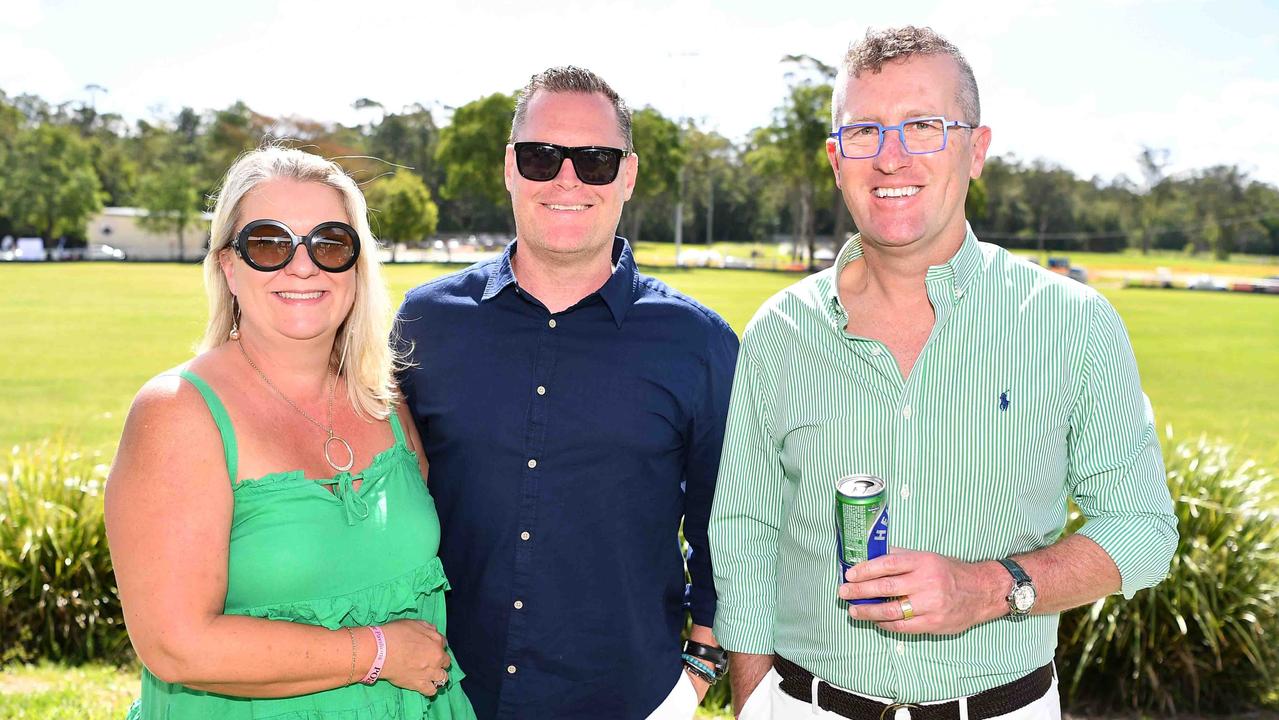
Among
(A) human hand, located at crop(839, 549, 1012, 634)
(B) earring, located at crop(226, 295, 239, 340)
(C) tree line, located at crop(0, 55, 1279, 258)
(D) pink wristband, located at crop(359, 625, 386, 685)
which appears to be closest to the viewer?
(A) human hand, located at crop(839, 549, 1012, 634)

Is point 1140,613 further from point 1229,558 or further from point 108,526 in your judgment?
point 108,526

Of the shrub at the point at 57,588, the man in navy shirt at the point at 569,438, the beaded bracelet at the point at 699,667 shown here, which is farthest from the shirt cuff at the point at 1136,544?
the shrub at the point at 57,588

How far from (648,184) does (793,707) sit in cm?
7401

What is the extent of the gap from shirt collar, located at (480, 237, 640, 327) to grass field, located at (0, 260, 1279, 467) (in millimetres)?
974

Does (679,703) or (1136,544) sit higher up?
(1136,544)

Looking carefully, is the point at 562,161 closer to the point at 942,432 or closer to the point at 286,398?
the point at 286,398

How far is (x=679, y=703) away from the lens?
340 cm

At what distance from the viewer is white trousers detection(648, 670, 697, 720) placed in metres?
3.36

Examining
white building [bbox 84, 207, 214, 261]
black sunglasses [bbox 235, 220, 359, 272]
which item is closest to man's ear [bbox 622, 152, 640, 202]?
black sunglasses [bbox 235, 220, 359, 272]

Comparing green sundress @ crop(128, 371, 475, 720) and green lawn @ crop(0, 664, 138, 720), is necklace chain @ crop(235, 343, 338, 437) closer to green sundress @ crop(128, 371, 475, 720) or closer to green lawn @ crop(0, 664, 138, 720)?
green sundress @ crop(128, 371, 475, 720)

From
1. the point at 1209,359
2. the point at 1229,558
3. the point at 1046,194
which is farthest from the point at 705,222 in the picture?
the point at 1229,558

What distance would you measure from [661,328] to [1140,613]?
4578 millimetres

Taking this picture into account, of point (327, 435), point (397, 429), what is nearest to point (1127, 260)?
point (397, 429)

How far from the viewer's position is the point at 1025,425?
105 inches
